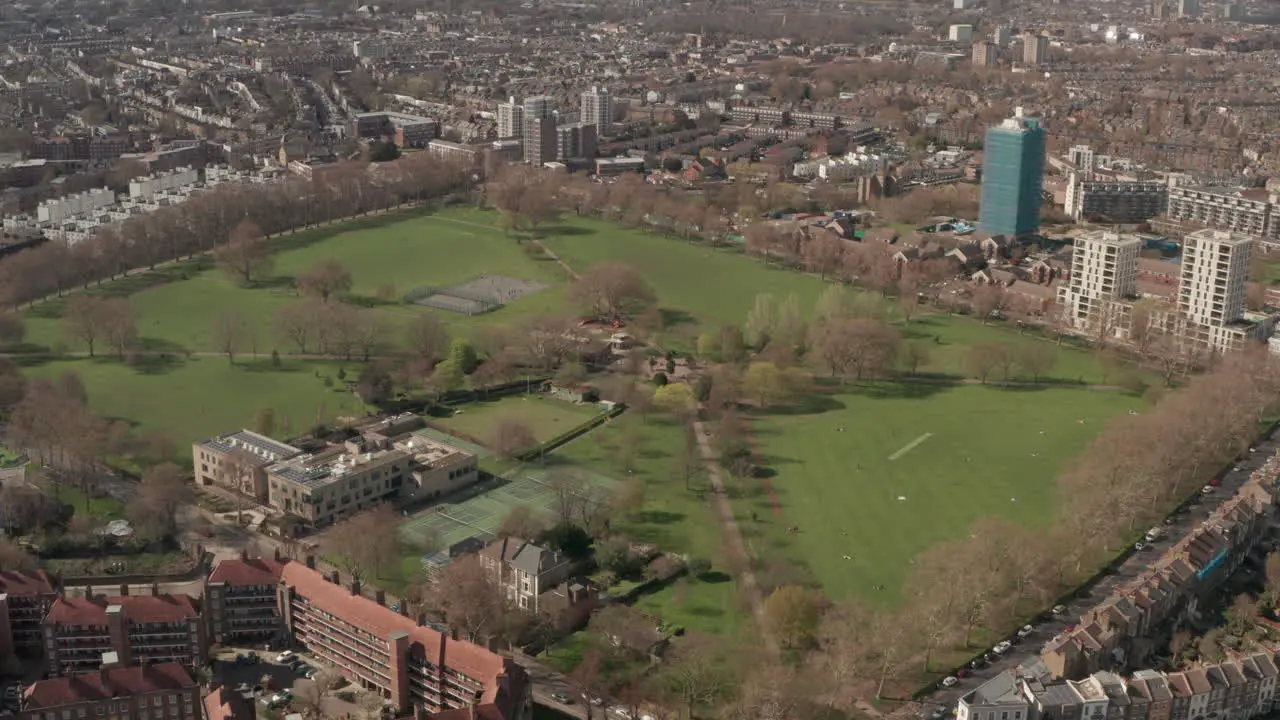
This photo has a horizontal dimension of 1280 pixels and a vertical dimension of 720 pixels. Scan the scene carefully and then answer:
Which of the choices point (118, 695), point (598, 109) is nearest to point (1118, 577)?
point (118, 695)

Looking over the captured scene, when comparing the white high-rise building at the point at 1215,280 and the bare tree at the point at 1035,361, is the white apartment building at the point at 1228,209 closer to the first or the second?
the white high-rise building at the point at 1215,280

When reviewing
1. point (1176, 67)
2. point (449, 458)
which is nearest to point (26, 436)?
point (449, 458)

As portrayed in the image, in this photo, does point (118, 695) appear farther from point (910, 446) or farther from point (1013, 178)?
point (1013, 178)

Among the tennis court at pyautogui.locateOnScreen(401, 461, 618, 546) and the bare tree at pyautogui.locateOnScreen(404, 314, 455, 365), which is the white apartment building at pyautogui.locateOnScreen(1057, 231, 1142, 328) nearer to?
the tennis court at pyautogui.locateOnScreen(401, 461, 618, 546)

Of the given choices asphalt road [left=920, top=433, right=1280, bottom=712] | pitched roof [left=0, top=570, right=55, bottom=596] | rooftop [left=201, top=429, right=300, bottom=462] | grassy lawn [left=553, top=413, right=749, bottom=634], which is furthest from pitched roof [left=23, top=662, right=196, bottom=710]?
asphalt road [left=920, top=433, right=1280, bottom=712]

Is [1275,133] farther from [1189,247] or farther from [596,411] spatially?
[596,411]
